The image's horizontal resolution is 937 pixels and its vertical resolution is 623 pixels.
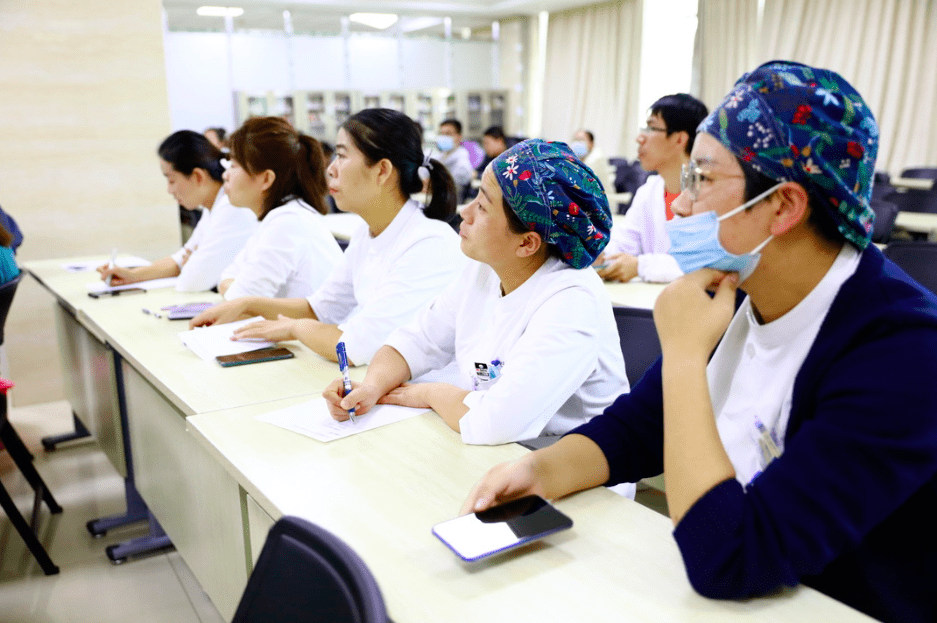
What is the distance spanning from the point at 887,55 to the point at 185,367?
8.98 m

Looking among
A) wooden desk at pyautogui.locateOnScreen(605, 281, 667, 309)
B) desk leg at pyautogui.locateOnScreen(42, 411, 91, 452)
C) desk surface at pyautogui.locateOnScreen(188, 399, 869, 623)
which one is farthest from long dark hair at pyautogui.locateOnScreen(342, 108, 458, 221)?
desk leg at pyautogui.locateOnScreen(42, 411, 91, 452)

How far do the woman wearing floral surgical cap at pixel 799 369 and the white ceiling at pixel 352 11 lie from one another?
11.0 m

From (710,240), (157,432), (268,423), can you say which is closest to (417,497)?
(268,423)

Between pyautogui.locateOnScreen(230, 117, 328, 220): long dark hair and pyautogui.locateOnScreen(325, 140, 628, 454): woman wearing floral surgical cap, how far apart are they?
4.64 ft

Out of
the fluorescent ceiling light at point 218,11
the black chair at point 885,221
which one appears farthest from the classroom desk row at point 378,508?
the fluorescent ceiling light at point 218,11

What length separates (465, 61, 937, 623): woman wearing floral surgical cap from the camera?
0.89m

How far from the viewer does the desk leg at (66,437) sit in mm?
3707

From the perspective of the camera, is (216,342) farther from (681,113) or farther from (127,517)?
(681,113)

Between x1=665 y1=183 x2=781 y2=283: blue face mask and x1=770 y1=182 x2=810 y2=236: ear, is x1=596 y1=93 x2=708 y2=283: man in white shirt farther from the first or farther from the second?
x1=770 y1=182 x2=810 y2=236: ear

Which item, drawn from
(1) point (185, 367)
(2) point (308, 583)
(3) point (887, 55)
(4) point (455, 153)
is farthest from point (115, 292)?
(3) point (887, 55)

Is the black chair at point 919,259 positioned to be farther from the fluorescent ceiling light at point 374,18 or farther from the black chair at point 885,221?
the fluorescent ceiling light at point 374,18

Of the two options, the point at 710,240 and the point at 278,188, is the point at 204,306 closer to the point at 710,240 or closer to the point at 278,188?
the point at 278,188

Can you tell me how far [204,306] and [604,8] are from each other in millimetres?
10996

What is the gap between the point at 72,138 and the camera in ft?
14.1
